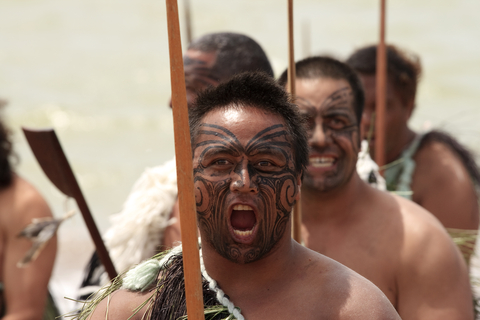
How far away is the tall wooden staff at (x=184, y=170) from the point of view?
5.79 ft

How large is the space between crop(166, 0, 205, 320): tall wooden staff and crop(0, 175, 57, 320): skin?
2.19 m

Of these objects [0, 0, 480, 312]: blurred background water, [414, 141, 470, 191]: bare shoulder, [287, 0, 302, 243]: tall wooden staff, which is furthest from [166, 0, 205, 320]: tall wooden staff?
[0, 0, 480, 312]: blurred background water

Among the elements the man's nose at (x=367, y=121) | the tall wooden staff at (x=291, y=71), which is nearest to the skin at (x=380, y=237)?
the tall wooden staff at (x=291, y=71)

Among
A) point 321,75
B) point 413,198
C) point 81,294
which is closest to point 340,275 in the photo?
point 321,75

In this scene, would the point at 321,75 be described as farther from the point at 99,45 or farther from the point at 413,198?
the point at 99,45

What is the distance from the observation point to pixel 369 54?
4.72m

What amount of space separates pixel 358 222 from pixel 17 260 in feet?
6.01

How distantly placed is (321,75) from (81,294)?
1.78 m

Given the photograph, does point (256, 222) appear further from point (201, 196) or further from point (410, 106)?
point (410, 106)

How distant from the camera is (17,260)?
12.6ft

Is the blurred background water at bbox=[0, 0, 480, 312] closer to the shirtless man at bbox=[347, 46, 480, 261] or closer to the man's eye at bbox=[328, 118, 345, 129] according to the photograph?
the shirtless man at bbox=[347, 46, 480, 261]

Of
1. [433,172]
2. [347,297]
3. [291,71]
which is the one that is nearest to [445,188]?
[433,172]

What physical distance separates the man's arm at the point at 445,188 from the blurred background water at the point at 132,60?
661 centimetres

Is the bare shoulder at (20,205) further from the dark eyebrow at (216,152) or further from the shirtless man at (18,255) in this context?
the dark eyebrow at (216,152)
